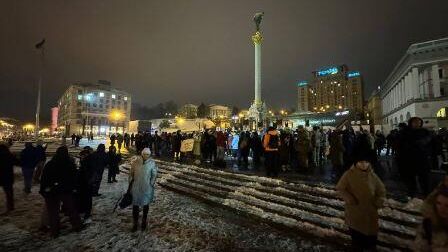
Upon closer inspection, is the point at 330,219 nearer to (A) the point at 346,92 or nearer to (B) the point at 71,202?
(B) the point at 71,202

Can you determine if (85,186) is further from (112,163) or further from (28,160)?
(112,163)

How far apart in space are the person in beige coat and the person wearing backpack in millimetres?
5825

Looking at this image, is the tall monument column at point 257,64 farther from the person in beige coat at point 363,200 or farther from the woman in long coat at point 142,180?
the person in beige coat at point 363,200

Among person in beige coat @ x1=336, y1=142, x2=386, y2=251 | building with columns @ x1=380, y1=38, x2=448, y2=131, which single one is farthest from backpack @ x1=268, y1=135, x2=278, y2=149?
building with columns @ x1=380, y1=38, x2=448, y2=131

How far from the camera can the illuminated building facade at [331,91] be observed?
142 m

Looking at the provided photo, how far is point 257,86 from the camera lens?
48781 mm

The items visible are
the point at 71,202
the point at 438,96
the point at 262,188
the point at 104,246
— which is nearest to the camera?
the point at 104,246

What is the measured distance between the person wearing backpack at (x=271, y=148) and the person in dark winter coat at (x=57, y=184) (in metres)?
6.54

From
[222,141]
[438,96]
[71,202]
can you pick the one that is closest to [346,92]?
[438,96]

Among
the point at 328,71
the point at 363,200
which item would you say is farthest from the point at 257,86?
the point at 328,71

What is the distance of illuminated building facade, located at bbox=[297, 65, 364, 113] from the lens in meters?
142

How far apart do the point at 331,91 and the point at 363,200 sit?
155 m

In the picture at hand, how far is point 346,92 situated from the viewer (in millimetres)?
144375

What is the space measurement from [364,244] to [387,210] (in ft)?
9.72
